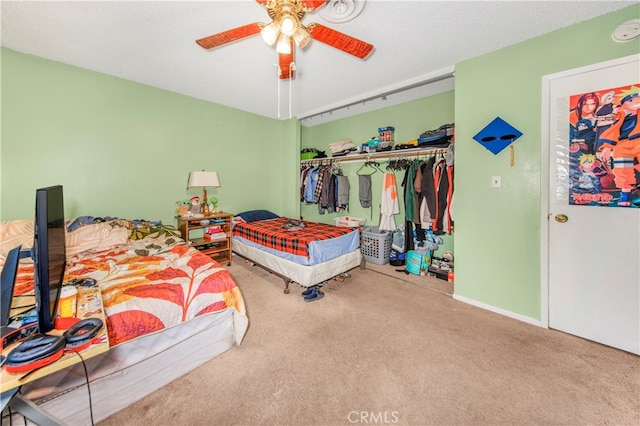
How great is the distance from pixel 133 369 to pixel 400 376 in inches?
63.2

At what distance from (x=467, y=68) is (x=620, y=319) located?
2.49m

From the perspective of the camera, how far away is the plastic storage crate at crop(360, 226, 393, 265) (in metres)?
3.68

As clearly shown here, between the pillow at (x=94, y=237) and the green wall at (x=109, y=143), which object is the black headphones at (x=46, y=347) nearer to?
the pillow at (x=94, y=237)

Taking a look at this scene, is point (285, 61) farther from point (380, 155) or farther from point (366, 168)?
point (366, 168)

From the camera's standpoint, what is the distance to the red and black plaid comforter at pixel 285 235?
2.68 metres

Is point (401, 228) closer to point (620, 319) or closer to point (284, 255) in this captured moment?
point (284, 255)

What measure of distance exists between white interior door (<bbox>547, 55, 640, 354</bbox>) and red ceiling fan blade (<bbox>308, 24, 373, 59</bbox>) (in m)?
1.69

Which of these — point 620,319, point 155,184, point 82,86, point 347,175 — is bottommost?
point 620,319

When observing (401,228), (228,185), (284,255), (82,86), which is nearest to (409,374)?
(284,255)

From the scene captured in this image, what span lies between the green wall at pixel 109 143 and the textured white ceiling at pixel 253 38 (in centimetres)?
24

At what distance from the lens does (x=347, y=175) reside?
15.1ft

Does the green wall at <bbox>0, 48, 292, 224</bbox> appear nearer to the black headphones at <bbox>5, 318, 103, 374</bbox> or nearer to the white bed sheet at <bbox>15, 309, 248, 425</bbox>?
the white bed sheet at <bbox>15, 309, 248, 425</bbox>

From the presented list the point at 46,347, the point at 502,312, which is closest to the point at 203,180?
the point at 46,347

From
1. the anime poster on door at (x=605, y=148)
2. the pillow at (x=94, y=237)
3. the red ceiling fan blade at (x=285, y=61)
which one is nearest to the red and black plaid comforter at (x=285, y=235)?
the pillow at (x=94, y=237)
